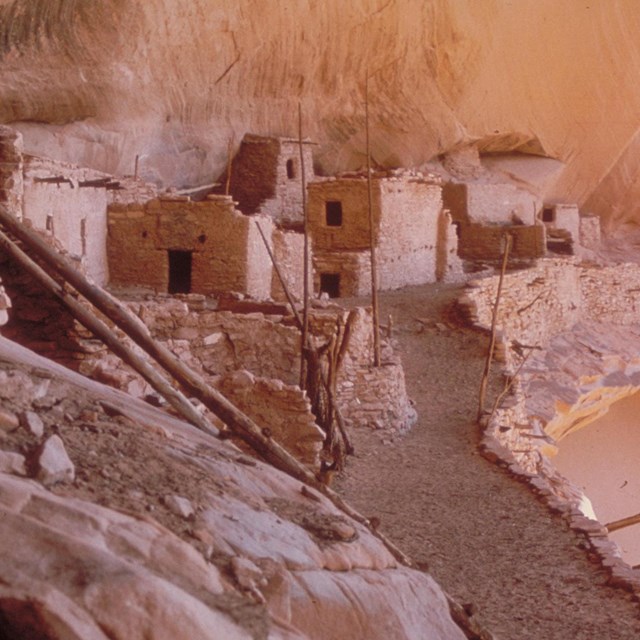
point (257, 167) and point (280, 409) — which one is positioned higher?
point (257, 167)

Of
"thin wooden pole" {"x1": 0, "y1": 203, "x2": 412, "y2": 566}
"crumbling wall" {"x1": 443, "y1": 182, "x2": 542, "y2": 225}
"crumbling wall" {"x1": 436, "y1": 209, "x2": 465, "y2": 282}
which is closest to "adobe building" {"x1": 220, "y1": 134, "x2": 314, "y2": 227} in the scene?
"crumbling wall" {"x1": 436, "y1": 209, "x2": 465, "y2": 282}

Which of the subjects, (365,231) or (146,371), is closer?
(146,371)

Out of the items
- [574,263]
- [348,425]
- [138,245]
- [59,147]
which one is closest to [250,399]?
[348,425]

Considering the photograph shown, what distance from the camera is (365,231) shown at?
16406mm

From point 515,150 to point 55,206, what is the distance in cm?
1318

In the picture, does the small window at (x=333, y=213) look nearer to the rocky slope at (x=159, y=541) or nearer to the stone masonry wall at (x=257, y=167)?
the stone masonry wall at (x=257, y=167)

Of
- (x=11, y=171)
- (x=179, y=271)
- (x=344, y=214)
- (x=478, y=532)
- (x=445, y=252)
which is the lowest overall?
(x=478, y=532)

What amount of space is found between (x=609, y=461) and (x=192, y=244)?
9.64m

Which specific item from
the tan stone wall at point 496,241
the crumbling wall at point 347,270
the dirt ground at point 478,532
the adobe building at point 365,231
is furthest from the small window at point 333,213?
the dirt ground at point 478,532

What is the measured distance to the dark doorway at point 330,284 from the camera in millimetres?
16375

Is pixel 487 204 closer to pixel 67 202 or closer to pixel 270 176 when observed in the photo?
pixel 270 176

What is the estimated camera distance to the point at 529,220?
21578mm

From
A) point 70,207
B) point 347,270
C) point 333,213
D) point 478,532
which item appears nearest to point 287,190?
point 333,213

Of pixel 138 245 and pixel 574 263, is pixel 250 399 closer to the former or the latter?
pixel 138 245
